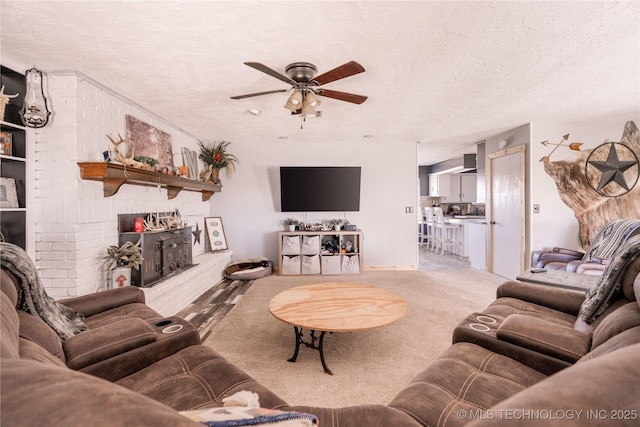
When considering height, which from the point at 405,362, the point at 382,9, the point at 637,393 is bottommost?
the point at 405,362

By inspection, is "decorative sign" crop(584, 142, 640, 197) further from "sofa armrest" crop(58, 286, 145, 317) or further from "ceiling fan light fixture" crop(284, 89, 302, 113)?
"sofa armrest" crop(58, 286, 145, 317)

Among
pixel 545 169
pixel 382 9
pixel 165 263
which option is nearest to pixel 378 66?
pixel 382 9

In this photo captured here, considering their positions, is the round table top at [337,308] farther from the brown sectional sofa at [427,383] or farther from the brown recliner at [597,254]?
the brown recliner at [597,254]

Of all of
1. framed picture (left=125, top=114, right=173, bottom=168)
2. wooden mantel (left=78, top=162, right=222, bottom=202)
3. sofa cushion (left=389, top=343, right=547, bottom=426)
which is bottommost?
sofa cushion (left=389, top=343, right=547, bottom=426)

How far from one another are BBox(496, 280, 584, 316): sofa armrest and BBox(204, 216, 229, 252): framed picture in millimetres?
4273

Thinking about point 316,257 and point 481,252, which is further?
point 481,252

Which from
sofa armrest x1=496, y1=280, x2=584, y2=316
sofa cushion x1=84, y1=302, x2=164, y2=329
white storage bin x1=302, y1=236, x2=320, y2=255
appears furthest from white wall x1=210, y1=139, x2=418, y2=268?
sofa cushion x1=84, y1=302, x2=164, y2=329

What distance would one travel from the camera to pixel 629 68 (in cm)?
249

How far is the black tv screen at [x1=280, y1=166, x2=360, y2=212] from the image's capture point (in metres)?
4.98

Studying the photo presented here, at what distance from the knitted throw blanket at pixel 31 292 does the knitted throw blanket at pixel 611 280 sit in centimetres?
269

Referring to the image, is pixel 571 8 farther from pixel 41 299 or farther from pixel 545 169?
pixel 41 299

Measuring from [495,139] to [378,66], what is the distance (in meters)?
3.60

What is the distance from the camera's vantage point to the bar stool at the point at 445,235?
22.1ft

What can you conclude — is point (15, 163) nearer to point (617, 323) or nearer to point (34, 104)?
point (34, 104)
